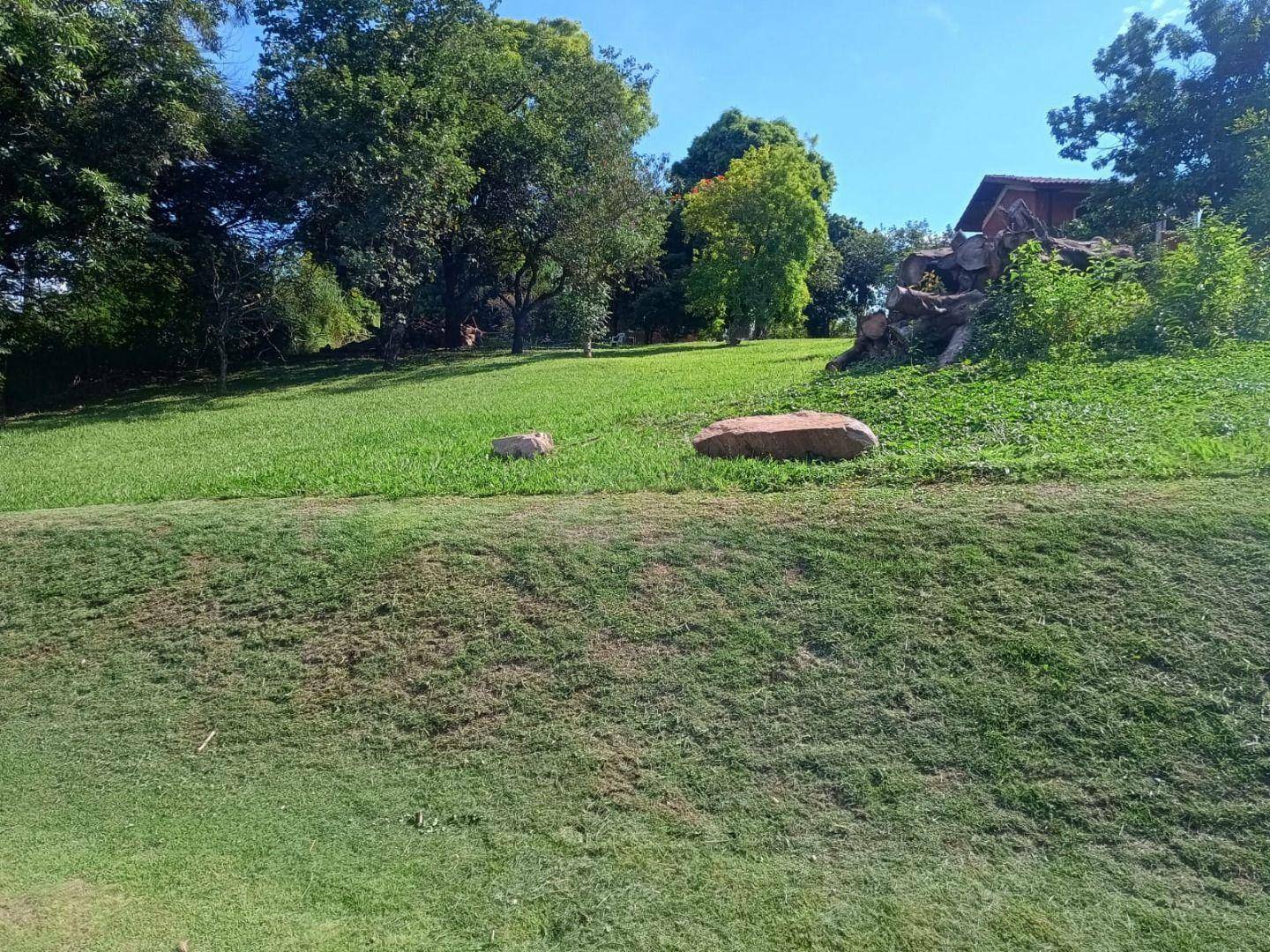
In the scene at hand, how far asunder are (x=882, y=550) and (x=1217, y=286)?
267 inches

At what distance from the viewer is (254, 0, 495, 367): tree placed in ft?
46.7

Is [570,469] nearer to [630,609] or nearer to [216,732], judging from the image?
[630,609]

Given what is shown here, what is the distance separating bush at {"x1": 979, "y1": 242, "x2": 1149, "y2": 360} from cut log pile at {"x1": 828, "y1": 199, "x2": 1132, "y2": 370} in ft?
1.34

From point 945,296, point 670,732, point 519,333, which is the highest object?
point 519,333

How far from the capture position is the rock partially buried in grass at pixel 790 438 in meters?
5.64

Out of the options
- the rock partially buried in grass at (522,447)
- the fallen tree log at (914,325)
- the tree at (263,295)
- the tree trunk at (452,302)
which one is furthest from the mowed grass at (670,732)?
the tree trunk at (452,302)

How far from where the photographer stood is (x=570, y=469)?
6.05 metres

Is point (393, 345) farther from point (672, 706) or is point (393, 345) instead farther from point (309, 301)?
point (672, 706)

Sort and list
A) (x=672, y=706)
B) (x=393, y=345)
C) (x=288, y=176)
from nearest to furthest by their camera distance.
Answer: (x=672, y=706) → (x=288, y=176) → (x=393, y=345)

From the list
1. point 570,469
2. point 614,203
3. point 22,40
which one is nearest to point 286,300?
point 22,40

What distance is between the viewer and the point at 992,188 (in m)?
23.9

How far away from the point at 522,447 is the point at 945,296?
643 cm

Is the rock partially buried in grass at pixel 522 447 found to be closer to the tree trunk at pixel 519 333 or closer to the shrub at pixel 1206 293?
the shrub at pixel 1206 293

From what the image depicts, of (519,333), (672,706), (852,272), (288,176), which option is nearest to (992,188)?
(852,272)
